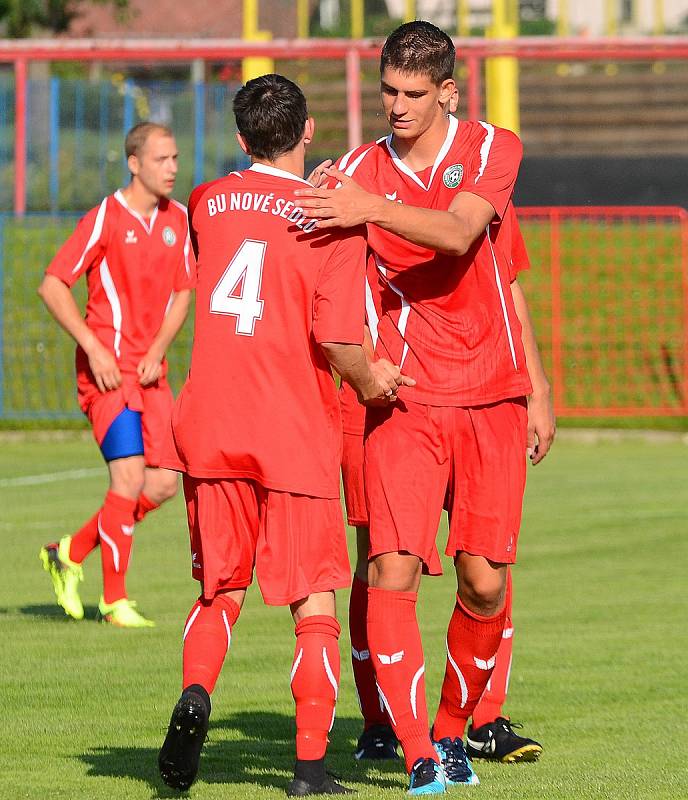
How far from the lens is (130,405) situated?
9.04 m

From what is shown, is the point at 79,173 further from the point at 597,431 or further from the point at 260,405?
the point at 260,405

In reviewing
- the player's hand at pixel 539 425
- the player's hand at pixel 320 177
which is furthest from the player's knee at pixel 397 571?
the player's hand at pixel 320 177

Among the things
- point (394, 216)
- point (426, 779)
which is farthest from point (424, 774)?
point (394, 216)

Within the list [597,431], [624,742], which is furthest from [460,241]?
[597,431]

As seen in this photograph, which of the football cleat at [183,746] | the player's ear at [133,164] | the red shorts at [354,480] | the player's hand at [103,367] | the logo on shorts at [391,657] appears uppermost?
the player's ear at [133,164]

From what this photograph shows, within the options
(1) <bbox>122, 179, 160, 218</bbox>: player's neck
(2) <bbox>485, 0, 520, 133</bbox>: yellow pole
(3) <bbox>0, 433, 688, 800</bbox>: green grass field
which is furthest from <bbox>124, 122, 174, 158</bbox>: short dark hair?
(2) <bbox>485, 0, 520, 133</bbox>: yellow pole

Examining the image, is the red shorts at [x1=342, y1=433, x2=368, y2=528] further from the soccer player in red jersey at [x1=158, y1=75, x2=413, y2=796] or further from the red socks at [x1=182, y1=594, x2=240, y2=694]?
the red socks at [x1=182, y1=594, x2=240, y2=694]

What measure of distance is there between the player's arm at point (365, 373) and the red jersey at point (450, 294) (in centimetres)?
18

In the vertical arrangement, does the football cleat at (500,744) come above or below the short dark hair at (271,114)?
below

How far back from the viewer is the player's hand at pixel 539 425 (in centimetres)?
601

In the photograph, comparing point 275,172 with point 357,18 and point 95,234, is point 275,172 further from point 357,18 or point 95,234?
point 357,18

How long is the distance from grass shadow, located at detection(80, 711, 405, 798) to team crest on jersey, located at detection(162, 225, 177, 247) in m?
3.27

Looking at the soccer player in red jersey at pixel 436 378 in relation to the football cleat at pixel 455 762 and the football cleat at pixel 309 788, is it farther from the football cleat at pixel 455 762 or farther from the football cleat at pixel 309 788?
the football cleat at pixel 309 788

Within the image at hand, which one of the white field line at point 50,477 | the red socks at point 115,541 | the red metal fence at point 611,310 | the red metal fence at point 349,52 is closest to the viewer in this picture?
the red socks at point 115,541
